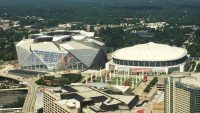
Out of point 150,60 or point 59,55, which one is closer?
point 150,60

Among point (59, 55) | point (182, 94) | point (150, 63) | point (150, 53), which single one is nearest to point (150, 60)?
point (150, 63)

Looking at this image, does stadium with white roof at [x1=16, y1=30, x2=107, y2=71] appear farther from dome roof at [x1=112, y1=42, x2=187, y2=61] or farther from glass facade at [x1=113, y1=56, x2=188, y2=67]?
glass facade at [x1=113, y1=56, x2=188, y2=67]

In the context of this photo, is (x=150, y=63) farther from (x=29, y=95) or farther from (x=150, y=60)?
(x=29, y=95)

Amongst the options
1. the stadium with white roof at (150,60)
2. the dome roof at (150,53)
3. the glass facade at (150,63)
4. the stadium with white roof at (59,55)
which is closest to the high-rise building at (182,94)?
the stadium with white roof at (150,60)

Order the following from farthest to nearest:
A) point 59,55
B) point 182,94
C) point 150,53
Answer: point 59,55, point 150,53, point 182,94

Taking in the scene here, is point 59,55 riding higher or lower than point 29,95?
higher
